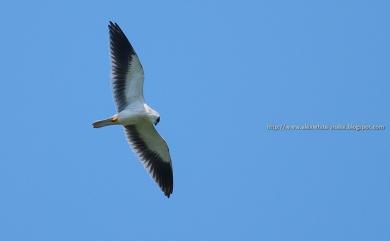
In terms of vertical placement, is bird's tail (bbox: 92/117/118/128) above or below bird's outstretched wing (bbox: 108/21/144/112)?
below

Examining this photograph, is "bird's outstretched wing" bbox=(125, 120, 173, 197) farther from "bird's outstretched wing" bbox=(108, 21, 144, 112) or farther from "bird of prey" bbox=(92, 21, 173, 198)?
"bird's outstretched wing" bbox=(108, 21, 144, 112)

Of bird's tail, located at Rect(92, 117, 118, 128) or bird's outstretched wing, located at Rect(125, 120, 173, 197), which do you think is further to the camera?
bird's outstretched wing, located at Rect(125, 120, 173, 197)

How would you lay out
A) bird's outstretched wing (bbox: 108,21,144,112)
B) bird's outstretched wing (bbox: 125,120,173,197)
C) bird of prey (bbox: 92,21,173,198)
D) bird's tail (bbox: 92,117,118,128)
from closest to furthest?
bird's tail (bbox: 92,117,118,128) → bird of prey (bbox: 92,21,173,198) → bird's outstretched wing (bbox: 108,21,144,112) → bird's outstretched wing (bbox: 125,120,173,197)

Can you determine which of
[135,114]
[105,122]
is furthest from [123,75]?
[105,122]

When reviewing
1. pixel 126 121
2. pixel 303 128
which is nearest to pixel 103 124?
pixel 126 121

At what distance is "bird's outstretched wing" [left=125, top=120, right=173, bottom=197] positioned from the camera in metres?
29.4

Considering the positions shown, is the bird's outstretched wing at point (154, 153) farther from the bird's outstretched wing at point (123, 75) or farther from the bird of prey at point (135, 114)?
the bird's outstretched wing at point (123, 75)

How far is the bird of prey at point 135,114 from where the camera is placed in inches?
1134

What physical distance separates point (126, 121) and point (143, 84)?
0.83 metres

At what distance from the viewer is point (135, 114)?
94.4ft

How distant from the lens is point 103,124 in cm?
2877

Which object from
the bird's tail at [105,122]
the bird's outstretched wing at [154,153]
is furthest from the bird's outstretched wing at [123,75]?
the bird's outstretched wing at [154,153]

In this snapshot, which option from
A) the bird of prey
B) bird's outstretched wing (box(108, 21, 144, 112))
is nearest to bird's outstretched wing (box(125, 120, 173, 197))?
the bird of prey

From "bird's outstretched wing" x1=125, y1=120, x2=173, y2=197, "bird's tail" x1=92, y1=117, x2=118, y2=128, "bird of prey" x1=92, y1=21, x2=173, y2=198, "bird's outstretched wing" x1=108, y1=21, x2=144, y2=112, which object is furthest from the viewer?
"bird's outstretched wing" x1=125, y1=120, x2=173, y2=197
